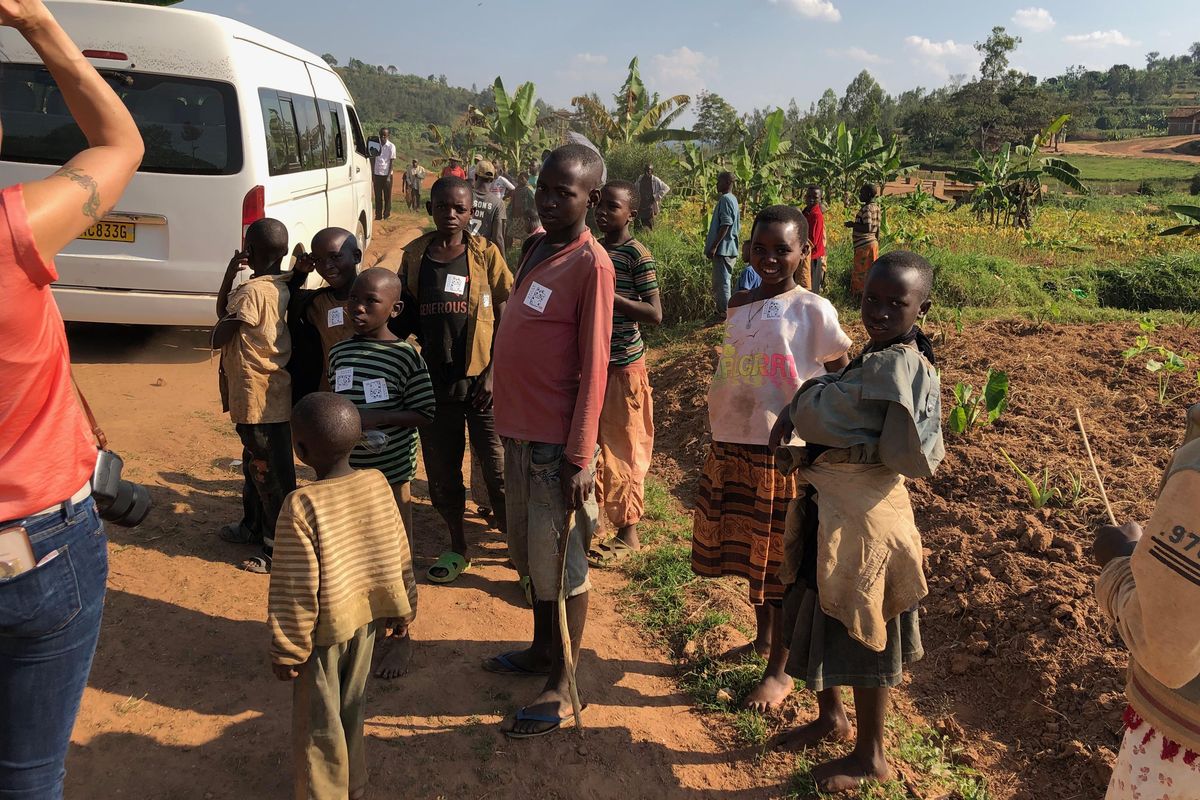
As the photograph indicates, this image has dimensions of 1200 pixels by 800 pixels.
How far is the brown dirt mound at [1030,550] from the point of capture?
3020mm

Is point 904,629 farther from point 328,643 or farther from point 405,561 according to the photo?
point 328,643

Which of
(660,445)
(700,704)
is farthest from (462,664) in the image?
(660,445)

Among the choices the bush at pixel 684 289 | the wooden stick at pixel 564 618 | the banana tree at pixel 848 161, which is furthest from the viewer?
the banana tree at pixel 848 161

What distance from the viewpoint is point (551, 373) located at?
109 inches

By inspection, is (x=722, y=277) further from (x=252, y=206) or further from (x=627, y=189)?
(x=252, y=206)

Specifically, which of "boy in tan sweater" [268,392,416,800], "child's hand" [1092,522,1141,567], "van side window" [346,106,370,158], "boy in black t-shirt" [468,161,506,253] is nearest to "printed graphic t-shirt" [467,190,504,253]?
"boy in black t-shirt" [468,161,506,253]

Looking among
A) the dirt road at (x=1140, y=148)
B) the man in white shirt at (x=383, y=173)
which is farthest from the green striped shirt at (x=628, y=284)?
the dirt road at (x=1140, y=148)

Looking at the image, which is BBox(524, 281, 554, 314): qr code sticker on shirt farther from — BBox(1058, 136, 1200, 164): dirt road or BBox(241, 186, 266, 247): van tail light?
BBox(1058, 136, 1200, 164): dirt road

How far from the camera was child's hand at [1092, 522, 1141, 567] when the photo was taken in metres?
1.71

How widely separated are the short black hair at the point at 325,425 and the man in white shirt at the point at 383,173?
15.1 m

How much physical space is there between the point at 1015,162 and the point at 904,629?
16697 mm

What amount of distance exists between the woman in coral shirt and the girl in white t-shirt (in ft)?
6.70

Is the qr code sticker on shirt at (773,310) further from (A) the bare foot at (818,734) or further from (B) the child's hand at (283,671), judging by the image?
(B) the child's hand at (283,671)

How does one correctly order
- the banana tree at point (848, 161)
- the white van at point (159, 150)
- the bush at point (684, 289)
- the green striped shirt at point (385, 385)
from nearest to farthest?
the green striped shirt at point (385, 385) → the white van at point (159, 150) → the bush at point (684, 289) → the banana tree at point (848, 161)
